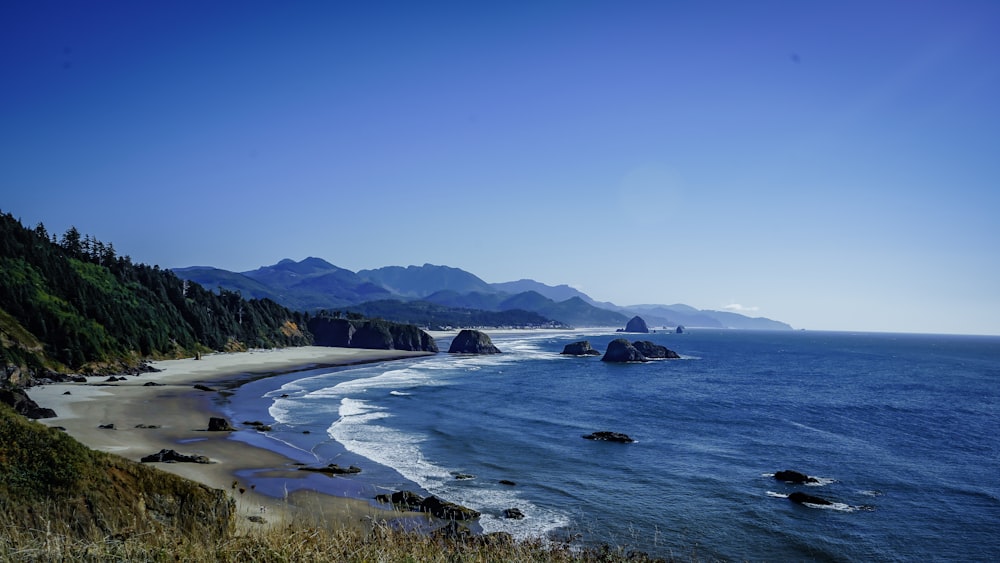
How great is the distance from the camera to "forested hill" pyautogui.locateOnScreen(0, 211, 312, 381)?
5669 centimetres

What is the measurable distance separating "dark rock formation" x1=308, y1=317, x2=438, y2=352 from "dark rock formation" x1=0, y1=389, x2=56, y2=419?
105434 millimetres

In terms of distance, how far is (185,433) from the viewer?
116ft

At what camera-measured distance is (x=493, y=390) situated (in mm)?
64375

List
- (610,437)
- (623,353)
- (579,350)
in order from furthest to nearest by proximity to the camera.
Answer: (579,350), (623,353), (610,437)

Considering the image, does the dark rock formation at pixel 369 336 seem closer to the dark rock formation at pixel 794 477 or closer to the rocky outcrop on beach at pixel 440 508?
the dark rock formation at pixel 794 477

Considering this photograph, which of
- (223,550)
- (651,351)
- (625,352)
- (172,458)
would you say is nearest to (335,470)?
(172,458)

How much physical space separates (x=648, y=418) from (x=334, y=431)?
26194mm

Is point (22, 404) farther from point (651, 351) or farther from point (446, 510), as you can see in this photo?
point (651, 351)

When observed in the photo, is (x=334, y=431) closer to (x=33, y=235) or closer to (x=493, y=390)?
(x=493, y=390)

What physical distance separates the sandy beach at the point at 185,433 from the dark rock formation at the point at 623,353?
68428mm

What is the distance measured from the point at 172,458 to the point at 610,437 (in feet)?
84.9

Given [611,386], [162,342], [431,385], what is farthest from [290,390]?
[611,386]

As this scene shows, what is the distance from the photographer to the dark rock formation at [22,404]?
109 feet

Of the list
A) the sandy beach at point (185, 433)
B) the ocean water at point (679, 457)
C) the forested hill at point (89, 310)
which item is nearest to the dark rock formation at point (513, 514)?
the ocean water at point (679, 457)
